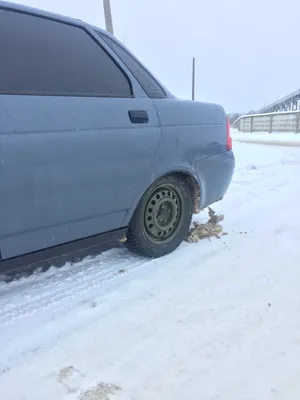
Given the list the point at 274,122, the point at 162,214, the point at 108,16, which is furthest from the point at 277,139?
the point at 162,214

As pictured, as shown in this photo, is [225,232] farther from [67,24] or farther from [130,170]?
[67,24]

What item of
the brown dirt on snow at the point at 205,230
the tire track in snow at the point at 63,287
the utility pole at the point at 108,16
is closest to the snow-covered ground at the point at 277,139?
the utility pole at the point at 108,16

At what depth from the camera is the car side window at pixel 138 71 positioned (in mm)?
2814

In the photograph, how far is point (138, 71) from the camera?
2896 mm

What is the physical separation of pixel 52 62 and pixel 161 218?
150 cm

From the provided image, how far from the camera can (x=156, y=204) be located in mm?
3018

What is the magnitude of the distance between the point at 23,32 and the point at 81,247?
1.41m

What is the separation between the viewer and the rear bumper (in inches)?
130

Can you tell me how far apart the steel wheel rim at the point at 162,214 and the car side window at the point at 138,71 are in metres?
0.77

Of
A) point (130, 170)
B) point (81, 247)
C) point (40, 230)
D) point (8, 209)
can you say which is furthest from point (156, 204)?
point (8, 209)

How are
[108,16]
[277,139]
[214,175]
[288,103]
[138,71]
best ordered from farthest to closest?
1. [288,103]
2. [277,139]
3. [108,16]
4. [214,175]
5. [138,71]

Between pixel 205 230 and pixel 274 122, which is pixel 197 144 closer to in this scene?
pixel 205 230

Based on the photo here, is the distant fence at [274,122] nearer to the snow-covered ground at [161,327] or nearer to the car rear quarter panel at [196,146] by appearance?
the car rear quarter panel at [196,146]

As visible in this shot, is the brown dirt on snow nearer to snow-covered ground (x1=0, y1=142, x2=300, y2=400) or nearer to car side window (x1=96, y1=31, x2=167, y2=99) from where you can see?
snow-covered ground (x1=0, y1=142, x2=300, y2=400)
